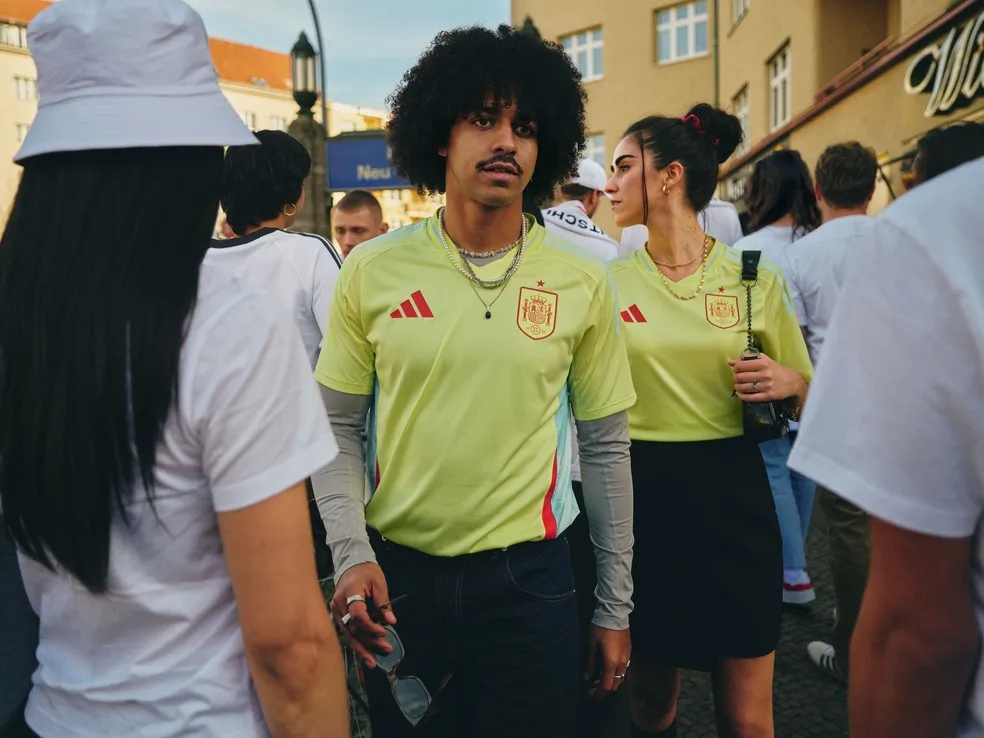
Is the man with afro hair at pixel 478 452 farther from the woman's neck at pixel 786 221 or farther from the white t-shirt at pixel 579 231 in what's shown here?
the woman's neck at pixel 786 221

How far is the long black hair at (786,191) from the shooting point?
4617 mm

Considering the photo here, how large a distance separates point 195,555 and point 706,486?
1706 mm

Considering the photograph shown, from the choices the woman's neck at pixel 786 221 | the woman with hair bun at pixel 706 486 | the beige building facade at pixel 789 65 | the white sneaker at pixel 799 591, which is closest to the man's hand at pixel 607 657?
the woman with hair bun at pixel 706 486

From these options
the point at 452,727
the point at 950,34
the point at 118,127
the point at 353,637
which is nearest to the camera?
the point at 118,127

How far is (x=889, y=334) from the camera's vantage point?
908 mm

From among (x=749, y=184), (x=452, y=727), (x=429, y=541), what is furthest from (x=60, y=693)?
(x=749, y=184)

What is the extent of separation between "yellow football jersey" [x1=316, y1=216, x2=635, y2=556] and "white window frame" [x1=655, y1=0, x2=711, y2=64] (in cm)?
2497

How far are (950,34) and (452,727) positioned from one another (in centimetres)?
978

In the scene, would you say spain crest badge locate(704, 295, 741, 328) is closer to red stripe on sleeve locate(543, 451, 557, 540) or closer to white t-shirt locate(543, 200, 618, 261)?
red stripe on sleeve locate(543, 451, 557, 540)

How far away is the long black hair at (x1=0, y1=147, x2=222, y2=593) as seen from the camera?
113cm

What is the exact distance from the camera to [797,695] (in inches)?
142

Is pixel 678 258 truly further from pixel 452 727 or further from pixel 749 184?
pixel 749 184

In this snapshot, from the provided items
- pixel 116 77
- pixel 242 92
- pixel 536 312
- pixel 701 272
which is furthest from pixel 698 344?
pixel 242 92

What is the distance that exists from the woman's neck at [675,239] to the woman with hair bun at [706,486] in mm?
54
